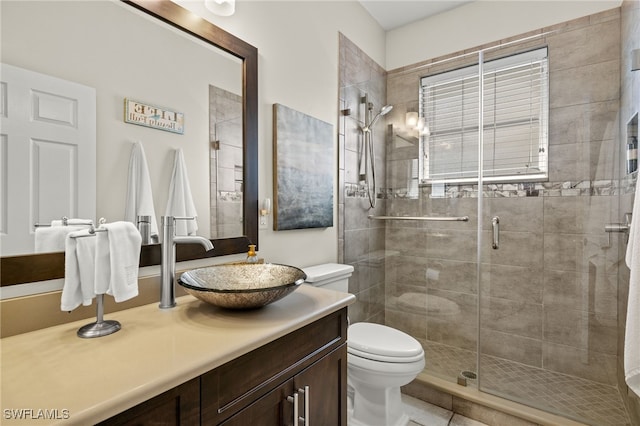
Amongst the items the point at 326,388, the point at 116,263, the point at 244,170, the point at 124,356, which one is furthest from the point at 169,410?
the point at 244,170

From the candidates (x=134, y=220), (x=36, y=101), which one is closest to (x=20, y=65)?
(x=36, y=101)

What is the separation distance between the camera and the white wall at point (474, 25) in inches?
86.0

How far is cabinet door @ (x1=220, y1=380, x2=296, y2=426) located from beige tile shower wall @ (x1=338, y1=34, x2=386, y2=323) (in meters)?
1.35

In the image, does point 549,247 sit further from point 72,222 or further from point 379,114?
point 72,222

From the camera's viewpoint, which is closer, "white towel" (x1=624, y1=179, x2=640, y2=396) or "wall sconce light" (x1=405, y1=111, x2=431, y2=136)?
"white towel" (x1=624, y1=179, x2=640, y2=396)

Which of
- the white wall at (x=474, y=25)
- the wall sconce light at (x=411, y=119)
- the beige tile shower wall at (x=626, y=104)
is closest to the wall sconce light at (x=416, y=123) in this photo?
the wall sconce light at (x=411, y=119)

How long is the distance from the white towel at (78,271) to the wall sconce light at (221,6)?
1089 millimetres

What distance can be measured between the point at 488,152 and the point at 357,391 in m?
1.85

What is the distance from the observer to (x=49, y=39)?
949mm

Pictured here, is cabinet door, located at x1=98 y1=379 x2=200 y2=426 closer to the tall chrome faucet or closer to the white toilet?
the tall chrome faucet

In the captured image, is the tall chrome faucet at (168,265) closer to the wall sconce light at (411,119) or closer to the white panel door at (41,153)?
the white panel door at (41,153)

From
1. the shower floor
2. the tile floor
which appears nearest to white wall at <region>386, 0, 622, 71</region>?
the shower floor

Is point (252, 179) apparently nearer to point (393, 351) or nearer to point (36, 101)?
point (36, 101)

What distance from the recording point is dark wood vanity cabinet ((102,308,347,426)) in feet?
2.24
